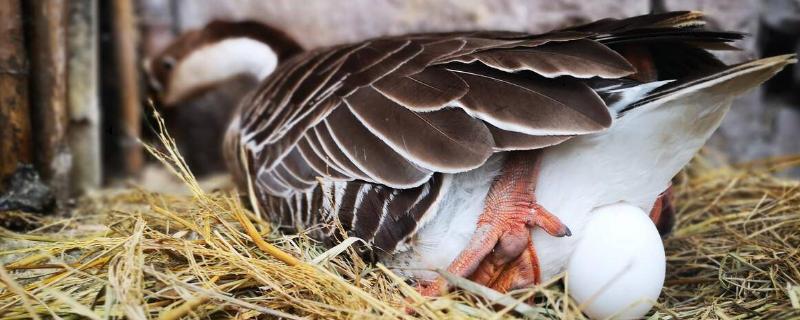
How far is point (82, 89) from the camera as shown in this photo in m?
2.46

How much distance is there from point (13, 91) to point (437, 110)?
1509 millimetres

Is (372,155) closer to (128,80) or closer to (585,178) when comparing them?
(585,178)

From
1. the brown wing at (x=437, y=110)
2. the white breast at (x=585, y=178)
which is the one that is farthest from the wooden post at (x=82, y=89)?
the white breast at (x=585, y=178)

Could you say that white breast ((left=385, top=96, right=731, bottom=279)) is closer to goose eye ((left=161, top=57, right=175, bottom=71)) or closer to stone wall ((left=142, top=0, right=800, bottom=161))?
stone wall ((left=142, top=0, right=800, bottom=161))

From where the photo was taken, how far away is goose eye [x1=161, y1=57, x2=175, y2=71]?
3.03 meters

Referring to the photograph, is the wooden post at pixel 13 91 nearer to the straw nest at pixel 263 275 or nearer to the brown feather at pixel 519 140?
the straw nest at pixel 263 275

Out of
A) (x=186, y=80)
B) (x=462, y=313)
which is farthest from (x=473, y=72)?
(x=186, y=80)

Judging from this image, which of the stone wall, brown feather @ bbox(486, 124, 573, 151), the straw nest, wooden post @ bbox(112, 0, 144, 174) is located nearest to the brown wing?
brown feather @ bbox(486, 124, 573, 151)

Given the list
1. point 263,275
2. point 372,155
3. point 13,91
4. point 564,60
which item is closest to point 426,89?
point 372,155

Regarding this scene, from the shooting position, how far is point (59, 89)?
2.17 meters

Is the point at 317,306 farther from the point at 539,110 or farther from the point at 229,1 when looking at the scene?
the point at 229,1

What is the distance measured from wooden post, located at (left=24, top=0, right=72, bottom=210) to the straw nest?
0.97 feet

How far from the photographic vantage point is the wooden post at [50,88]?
6.79 feet

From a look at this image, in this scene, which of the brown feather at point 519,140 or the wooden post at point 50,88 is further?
the wooden post at point 50,88
